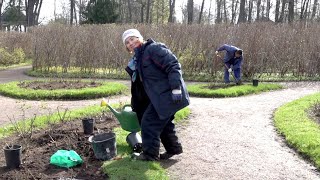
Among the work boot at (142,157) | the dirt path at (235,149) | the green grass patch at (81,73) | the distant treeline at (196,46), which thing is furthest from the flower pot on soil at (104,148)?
the green grass patch at (81,73)

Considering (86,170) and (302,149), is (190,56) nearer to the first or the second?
(302,149)

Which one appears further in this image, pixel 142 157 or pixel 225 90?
pixel 225 90

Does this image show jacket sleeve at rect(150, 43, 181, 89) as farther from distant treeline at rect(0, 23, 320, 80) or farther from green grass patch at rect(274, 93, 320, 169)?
distant treeline at rect(0, 23, 320, 80)

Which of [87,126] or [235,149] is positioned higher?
[87,126]

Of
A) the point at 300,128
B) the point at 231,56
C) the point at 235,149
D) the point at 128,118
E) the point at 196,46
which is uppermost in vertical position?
the point at 196,46

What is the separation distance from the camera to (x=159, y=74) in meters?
4.91

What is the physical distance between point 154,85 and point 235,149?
75.0 inches

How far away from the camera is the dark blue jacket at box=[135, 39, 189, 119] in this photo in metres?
4.77

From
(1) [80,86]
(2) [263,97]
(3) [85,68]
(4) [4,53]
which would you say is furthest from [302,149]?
(4) [4,53]

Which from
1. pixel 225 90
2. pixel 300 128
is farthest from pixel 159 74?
pixel 225 90

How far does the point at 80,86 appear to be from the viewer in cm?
1230

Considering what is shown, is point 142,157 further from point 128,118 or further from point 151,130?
point 128,118

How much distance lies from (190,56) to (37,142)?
36.4ft

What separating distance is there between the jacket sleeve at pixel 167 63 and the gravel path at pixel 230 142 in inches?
47.8
